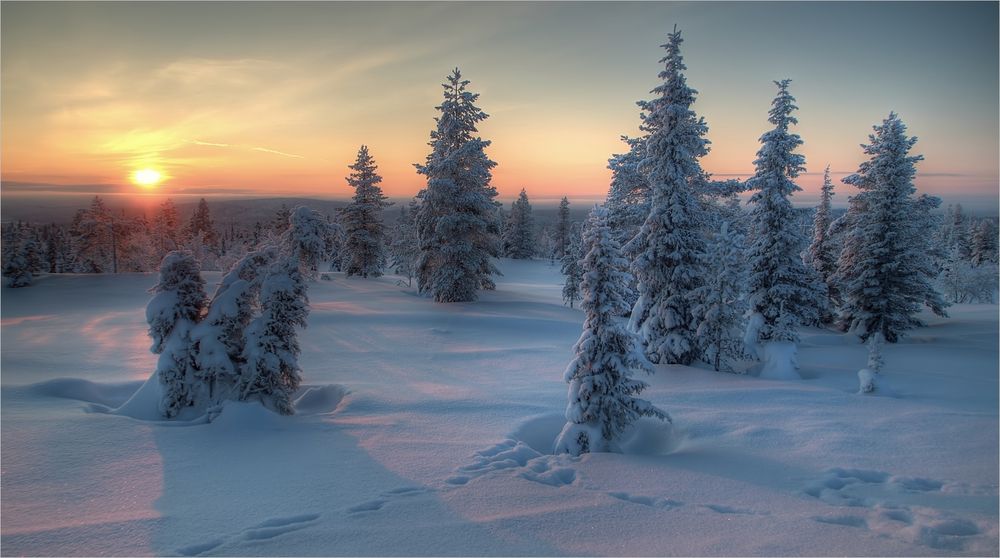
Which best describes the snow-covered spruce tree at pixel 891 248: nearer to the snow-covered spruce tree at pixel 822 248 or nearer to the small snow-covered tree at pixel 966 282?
the snow-covered spruce tree at pixel 822 248

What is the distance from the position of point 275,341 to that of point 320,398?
11.0 feet

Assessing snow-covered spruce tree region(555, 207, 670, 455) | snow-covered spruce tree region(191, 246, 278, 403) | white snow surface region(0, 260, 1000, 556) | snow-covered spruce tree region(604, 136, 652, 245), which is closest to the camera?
white snow surface region(0, 260, 1000, 556)

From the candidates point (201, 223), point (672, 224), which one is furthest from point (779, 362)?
point (201, 223)

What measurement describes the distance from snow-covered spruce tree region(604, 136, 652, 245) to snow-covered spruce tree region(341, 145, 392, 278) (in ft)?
96.5

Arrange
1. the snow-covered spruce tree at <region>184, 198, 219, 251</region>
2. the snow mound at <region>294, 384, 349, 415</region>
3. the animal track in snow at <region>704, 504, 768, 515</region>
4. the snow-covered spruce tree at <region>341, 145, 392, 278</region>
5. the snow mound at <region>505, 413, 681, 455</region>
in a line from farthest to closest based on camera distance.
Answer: the snow-covered spruce tree at <region>184, 198, 219, 251</region>
the snow-covered spruce tree at <region>341, 145, 392, 278</region>
the snow mound at <region>294, 384, 349, 415</region>
the snow mound at <region>505, 413, 681, 455</region>
the animal track in snow at <region>704, 504, 768, 515</region>

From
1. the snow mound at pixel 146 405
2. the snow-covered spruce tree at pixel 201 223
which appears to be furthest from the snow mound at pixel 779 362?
the snow-covered spruce tree at pixel 201 223

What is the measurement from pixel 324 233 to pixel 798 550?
1170cm

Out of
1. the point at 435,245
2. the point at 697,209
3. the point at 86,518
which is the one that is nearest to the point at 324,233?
the point at 86,518

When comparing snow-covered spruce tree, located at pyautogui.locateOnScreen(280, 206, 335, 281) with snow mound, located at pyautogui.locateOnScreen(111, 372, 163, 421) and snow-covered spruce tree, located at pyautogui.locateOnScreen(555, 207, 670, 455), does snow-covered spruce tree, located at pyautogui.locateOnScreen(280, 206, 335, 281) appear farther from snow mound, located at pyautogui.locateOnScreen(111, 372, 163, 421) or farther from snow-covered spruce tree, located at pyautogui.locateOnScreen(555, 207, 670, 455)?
snow-covered spruce tree, located at pyautogui.locateOnScreen(555, 207, 670, 455)

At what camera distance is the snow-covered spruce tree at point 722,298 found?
17234 mm

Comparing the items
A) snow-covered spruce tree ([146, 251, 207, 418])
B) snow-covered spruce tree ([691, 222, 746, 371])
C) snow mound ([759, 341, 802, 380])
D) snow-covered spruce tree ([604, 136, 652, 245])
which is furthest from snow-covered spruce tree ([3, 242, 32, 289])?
snow mound ([759, 341, 802, 380])

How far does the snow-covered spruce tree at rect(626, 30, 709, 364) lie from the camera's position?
18.3 m

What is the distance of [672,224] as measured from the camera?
18578 mm

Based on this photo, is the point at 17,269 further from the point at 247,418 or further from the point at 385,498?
the point at 385,498
